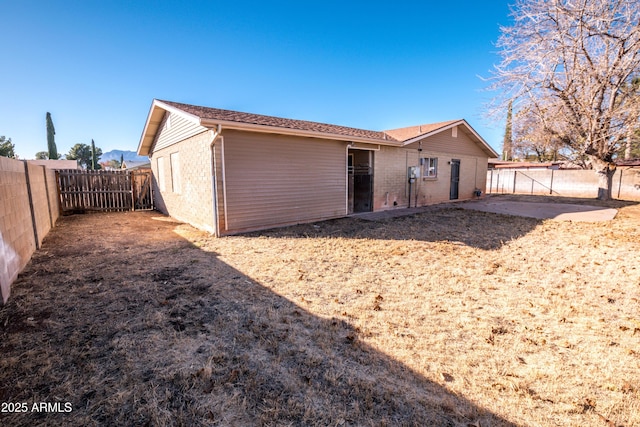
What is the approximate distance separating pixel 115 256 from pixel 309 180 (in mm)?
5306

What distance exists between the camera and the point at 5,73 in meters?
14.5

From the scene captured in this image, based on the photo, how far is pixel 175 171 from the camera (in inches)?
384

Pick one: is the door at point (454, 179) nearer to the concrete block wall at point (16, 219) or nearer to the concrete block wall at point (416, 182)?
the concrete block wall at point (416, 182)

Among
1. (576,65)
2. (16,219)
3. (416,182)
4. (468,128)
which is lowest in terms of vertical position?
(16,219)

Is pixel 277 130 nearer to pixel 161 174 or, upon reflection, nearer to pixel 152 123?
pixel 152 123

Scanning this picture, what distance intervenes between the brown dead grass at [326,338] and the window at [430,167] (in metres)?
7.84

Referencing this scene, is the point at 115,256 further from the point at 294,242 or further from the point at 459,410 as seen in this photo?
the point at 459,410

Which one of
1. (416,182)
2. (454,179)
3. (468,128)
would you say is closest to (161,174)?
(416,182)

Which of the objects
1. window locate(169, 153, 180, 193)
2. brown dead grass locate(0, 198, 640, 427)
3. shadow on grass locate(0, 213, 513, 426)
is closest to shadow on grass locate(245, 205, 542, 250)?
brown dead grass locate(0, 198, 640, 427)

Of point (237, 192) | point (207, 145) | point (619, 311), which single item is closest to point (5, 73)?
point (207, 145)

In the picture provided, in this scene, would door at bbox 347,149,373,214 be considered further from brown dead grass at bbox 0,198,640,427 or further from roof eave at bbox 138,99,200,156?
roof eave at bbox 138,99,200,156

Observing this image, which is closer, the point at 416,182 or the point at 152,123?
the point at 152,123

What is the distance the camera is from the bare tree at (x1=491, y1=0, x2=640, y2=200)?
1064cm

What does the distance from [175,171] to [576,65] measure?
Answer: 1705cm
